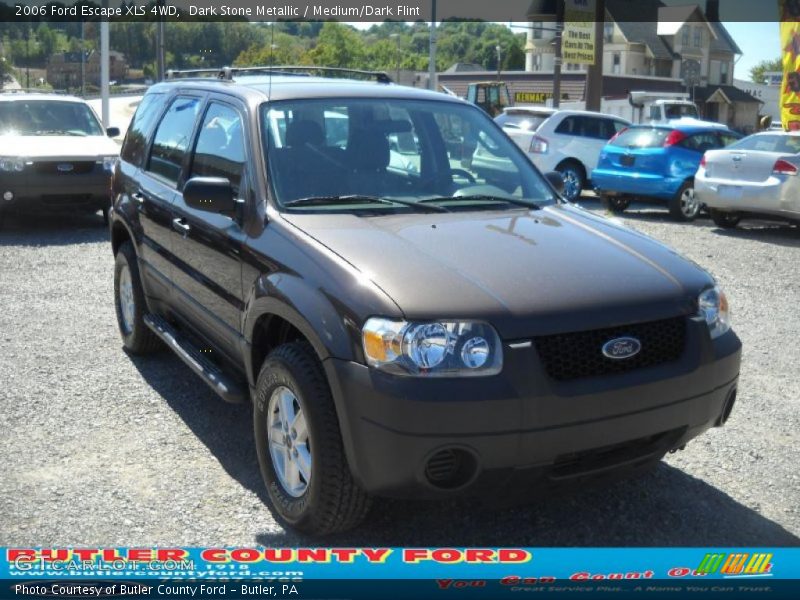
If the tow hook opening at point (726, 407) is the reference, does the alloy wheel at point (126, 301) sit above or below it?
below

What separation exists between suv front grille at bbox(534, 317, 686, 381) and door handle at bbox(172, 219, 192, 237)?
92.0 inches

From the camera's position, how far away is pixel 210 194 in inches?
166

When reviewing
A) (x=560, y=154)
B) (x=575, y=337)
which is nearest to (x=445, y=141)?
(x=575, y=337)

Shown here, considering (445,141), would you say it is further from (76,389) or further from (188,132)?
(76,389)

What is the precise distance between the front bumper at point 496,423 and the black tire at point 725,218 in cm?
1038

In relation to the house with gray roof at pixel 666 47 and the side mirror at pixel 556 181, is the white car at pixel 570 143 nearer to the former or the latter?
the side mirror at pixel 556 181

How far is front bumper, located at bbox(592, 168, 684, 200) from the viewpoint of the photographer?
14.6 meters

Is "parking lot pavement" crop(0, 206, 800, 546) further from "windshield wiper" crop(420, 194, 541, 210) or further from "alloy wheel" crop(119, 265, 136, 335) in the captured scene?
"windshield wiper" crop(420, 194, 541, 210)

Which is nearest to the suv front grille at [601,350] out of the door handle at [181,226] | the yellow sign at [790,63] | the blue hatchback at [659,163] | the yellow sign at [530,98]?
the door handle at [181,226]

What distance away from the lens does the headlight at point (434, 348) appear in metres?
3.25

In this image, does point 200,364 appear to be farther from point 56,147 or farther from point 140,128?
point 56,147

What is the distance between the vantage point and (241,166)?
4.51 m

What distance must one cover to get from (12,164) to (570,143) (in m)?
9.97

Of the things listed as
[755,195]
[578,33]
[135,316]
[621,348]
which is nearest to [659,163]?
[755,195]
